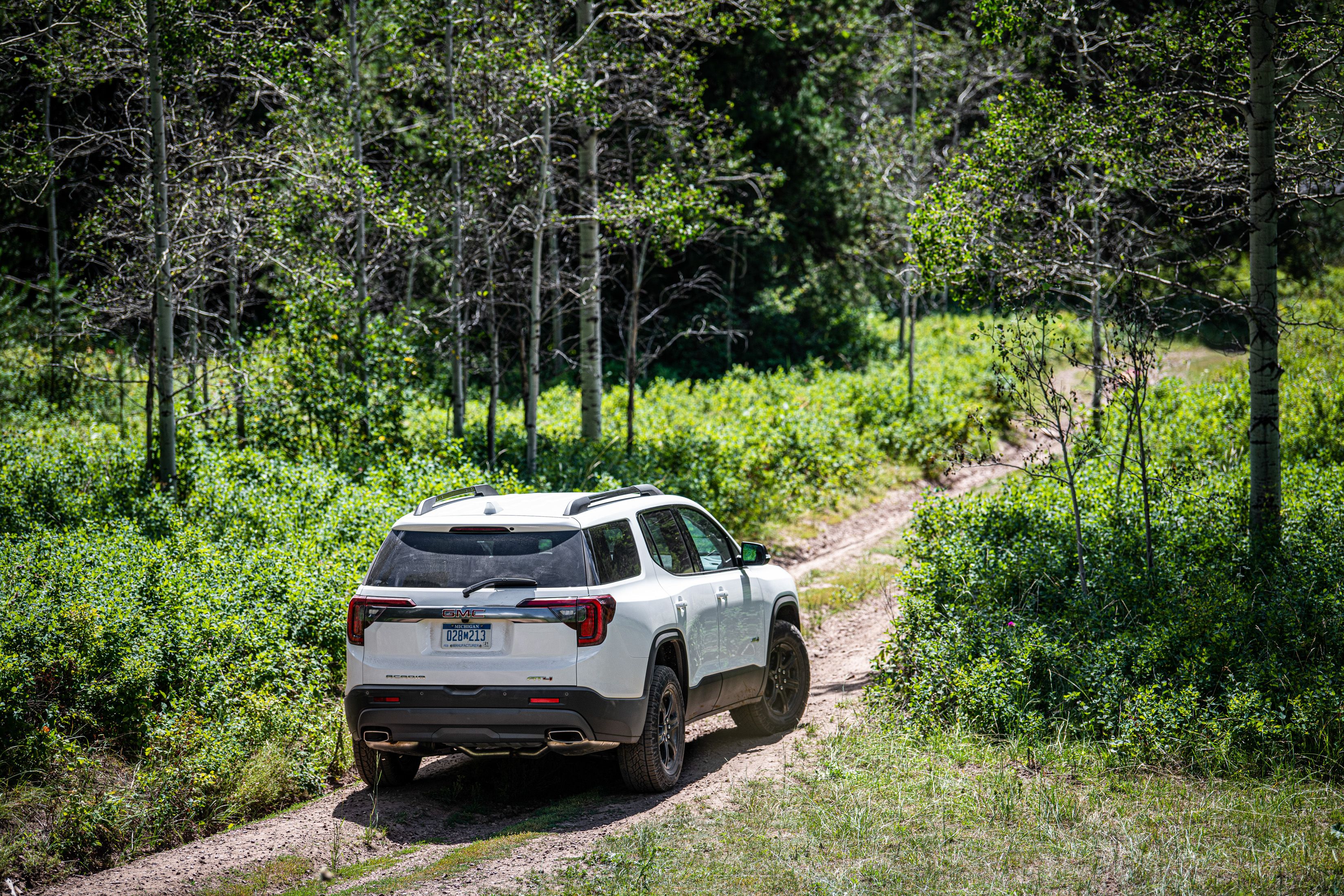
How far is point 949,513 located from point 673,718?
16.6ft

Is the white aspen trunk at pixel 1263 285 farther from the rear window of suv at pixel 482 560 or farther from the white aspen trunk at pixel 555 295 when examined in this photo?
the white aspen trunk at pixel 555 295

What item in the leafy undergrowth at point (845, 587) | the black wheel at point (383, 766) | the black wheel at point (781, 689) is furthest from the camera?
the leafy undergrowth at point (845, 587)

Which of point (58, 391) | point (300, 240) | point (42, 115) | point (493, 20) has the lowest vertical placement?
point (58, 391)

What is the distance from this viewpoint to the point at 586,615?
6086mm

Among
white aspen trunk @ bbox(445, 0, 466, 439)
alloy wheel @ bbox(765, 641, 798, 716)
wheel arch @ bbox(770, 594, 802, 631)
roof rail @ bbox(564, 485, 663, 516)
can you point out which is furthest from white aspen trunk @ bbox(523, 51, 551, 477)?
roof rail @ bbox(564, 485, 663, 516)

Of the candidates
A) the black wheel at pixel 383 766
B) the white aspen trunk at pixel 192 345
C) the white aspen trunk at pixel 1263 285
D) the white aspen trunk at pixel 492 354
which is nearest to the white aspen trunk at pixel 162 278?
the white aspen trunk at pixel 192 345

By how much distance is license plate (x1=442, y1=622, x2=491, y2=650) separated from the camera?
20.2 ft

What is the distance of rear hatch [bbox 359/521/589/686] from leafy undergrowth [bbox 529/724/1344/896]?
114 cm

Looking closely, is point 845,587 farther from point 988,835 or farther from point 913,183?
point 913,183

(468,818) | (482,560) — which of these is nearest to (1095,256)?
(482,560)

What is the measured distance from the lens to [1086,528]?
10250mm

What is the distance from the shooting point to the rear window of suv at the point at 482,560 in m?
6.20

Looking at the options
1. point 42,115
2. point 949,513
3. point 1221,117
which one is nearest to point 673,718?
point 949,513

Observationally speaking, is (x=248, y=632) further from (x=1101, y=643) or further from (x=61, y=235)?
(x=61, y=235)
